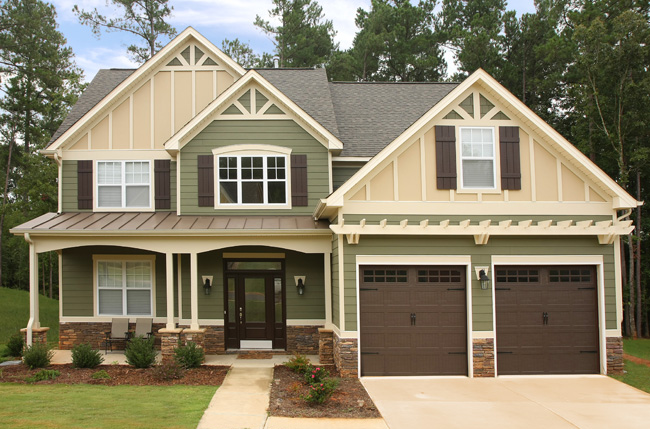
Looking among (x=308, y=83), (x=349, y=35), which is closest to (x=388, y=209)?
(x=308, y=83)

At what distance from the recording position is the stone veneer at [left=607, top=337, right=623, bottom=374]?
11977 millimetres

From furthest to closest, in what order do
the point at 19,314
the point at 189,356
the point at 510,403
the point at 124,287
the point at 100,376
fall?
the point at 19,314, the point at 124,287, the point at 189,356, the point at 100,376, the point at 510,403

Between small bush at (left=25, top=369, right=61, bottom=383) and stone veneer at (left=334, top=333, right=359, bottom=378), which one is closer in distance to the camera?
small bush at (left=25, top=369, right=61, bottom=383)

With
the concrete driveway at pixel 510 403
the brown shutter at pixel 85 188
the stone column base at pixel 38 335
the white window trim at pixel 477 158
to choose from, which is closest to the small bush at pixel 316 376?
the concrete driveway at pixel 510 403

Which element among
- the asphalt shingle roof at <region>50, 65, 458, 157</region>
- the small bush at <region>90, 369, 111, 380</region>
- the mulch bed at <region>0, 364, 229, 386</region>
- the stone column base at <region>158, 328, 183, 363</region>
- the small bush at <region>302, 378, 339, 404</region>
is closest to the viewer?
the small bush at <region>302, 378, 339, 404</region>

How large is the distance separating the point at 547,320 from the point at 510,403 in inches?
119

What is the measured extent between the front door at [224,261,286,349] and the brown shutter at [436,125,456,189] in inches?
198

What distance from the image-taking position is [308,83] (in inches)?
710

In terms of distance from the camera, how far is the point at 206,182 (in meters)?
14.7

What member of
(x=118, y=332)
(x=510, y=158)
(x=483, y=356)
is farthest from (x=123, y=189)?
(x=483, y=356)

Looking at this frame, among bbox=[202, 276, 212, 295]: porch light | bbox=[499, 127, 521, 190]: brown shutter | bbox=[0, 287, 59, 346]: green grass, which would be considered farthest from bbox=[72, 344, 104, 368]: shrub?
bbox=[499, 127, 521, 190]: brown shutter

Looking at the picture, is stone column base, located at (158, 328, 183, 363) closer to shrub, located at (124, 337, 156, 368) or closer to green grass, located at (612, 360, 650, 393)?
shrub, located at (124, 337, 156, 368)

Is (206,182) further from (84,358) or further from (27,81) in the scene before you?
(27,81)

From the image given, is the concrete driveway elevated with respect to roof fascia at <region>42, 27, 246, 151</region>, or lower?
lower
